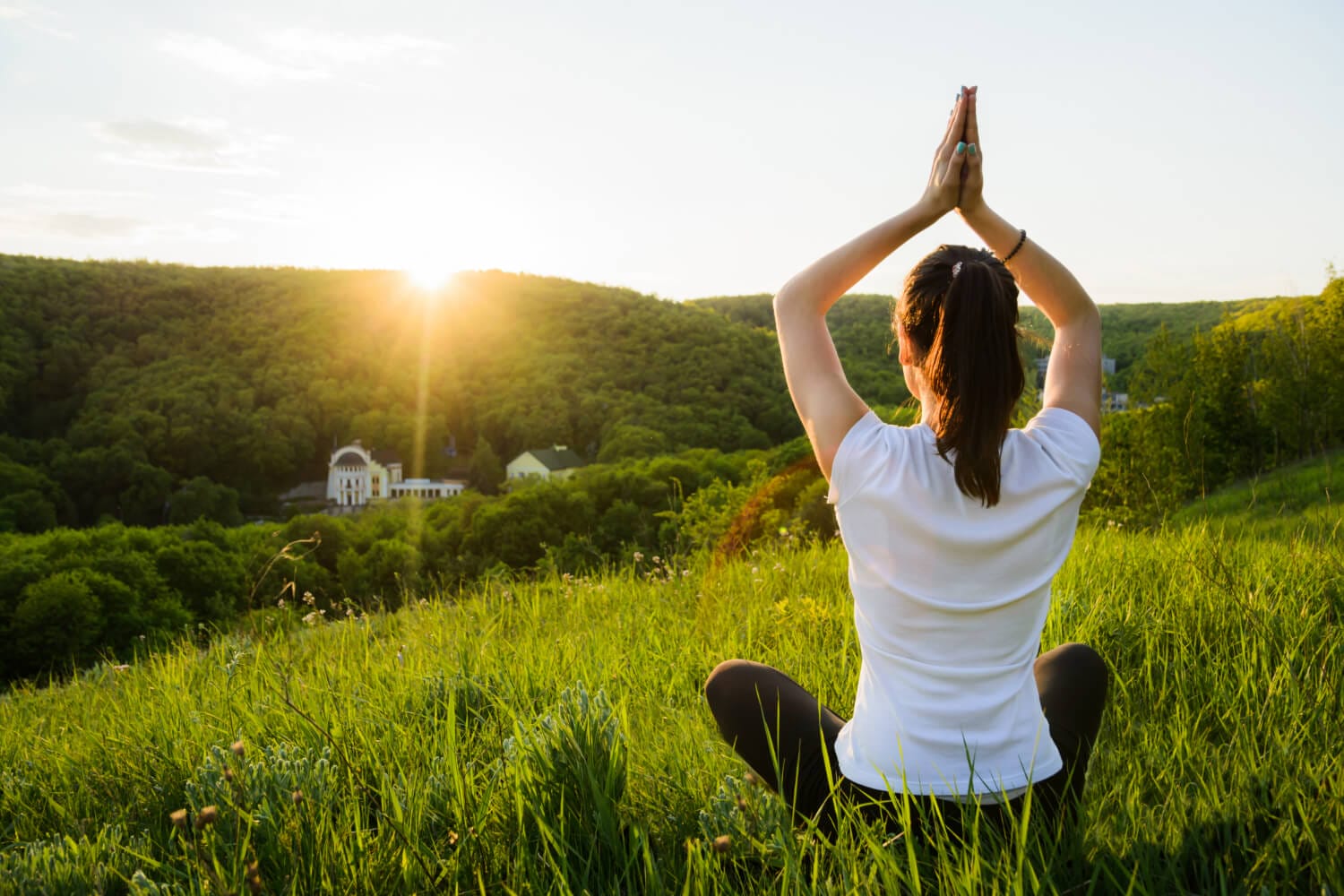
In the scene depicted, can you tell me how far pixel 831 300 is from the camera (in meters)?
1.60

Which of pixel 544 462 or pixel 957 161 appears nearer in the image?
pixel 957 161

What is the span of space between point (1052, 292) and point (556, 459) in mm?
71334

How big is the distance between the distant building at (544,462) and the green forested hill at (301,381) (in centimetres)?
305

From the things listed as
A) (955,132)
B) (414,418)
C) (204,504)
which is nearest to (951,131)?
(955,132)

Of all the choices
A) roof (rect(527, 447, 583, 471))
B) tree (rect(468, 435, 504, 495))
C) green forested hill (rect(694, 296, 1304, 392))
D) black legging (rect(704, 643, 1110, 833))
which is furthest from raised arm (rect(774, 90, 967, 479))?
tree (rect(468, 435, 504, 495))

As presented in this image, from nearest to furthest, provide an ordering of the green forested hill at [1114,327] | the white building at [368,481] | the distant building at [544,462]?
the green forested hill at [1114,327] < the distant building at [544,462] < the white building at [368,481]

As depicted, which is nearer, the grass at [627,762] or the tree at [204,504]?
the grass at [627,762]

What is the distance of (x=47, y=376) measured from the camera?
7962 cm

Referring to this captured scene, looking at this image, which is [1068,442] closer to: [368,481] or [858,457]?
[858,457]

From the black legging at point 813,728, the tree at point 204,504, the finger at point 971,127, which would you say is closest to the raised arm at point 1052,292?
the finger at point 971,127

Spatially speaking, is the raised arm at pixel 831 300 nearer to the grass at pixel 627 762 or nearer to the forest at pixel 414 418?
the forest at pixel 414 418

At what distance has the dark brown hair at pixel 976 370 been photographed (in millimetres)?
1395

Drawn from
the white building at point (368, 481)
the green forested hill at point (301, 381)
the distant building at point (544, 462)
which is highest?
the green forested hill at point (301, 381)

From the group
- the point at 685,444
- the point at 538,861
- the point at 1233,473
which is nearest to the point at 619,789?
the point at 538,861
